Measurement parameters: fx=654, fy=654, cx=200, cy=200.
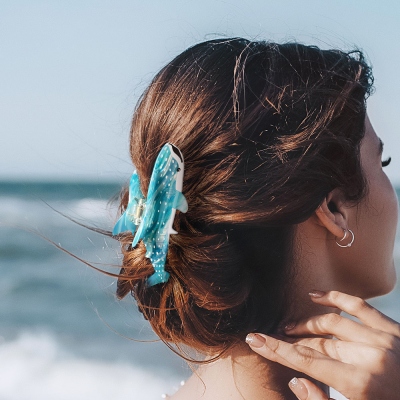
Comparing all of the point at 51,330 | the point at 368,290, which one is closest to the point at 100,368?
the point at 51,330

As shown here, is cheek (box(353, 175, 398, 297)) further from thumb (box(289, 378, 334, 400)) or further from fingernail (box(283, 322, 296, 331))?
thumb (box(289, 378, 334, 400))

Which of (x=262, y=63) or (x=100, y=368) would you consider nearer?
(x=262, y=63)

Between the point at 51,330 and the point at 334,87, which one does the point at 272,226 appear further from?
the point at 51,330

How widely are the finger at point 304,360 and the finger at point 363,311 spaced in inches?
5.9

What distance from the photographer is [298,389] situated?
6.11ft

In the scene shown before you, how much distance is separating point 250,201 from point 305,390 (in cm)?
56

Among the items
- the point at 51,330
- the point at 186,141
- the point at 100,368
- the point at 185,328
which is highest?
the point at 186,141

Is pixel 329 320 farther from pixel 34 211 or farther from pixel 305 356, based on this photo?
pixel 34 211

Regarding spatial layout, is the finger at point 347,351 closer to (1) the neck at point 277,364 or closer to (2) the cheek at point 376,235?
(1) the neck at point 277,364

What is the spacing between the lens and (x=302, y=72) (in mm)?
1939

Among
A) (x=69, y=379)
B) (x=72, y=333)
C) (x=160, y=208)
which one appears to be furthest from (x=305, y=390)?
(x=72, y=333)

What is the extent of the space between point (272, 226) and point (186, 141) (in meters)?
0.35

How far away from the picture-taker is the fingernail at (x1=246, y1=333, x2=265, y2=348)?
1.89m

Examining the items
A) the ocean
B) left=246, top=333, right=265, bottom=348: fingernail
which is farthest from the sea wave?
left=246, top=333, right=265, bottom=348: fingernail
